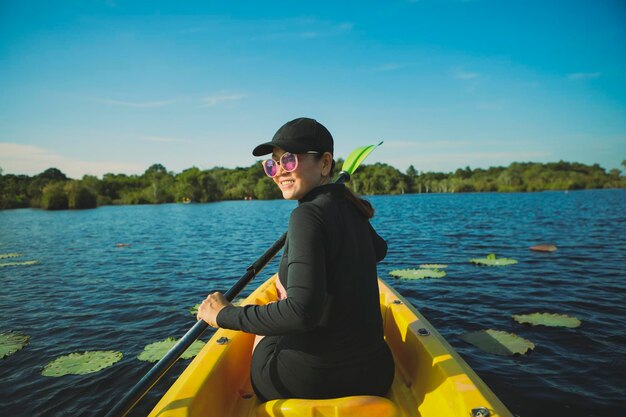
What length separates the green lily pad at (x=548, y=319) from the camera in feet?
18.2

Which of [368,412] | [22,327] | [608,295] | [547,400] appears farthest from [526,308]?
[22,327]

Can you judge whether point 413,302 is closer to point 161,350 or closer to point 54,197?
point 161,350

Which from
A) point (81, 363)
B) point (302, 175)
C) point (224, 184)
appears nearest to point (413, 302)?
point (81, 363)

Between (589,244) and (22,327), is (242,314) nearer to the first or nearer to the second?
(22,327)

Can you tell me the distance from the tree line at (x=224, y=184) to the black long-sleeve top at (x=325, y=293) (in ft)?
142

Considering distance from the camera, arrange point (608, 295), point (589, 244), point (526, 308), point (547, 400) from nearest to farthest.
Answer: point (547, 400), point (526, 308), point (608, 295), point (589, 244)

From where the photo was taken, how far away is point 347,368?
1.84m

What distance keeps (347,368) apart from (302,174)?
1.00 m

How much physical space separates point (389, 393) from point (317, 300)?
147 cm

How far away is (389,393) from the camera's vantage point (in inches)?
103

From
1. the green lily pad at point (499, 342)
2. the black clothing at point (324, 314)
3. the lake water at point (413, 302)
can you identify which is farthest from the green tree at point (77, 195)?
the black clothing at point (324, 314)

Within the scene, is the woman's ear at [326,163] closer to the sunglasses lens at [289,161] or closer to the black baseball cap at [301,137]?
the black baseball cap at [301,137]

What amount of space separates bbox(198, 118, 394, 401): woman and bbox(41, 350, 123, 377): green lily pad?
373cm

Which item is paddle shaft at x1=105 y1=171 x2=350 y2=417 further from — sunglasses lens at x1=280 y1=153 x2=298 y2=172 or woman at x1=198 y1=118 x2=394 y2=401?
sunglasses lens at x1=280 y1=153 x2=298 y2=172
